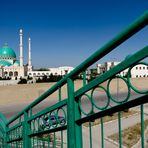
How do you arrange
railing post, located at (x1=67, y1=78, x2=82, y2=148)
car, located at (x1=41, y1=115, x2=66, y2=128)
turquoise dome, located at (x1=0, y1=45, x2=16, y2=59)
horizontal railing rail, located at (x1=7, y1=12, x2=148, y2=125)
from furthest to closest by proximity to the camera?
turquoise dome, located at (x1=0, y1=45, x2=16, y2=59) < car, located at (x1=41, y1=115, x2=66, y2=128) < railing post, located at (x1=67, y1=78, x2=82, y2=148) < horizontal railing rail, located at (x1=7, y1=12, x2=148, y2=125)

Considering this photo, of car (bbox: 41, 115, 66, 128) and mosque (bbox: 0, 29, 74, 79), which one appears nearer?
car (bbox: 41, 115, 66, 128)

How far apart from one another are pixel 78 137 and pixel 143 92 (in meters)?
0.85

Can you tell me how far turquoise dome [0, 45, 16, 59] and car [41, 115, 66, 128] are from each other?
70.5m

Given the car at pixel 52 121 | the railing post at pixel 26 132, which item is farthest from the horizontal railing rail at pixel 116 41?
the railing post at pixel 26 132

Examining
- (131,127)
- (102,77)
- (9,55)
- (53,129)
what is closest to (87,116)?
(102,77)

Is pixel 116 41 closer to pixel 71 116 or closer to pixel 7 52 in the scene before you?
pixel 71 116

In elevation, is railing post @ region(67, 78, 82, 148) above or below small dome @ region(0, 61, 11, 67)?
below

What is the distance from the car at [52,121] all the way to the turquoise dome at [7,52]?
2777 inches

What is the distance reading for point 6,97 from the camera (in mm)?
27203

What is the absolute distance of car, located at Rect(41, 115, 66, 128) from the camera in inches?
96.1

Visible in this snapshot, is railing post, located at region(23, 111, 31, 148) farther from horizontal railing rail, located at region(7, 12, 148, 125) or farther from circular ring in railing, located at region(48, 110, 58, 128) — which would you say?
horizontal railing rail, located at region(7, 12, 148, 125)

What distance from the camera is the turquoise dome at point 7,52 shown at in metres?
71.4

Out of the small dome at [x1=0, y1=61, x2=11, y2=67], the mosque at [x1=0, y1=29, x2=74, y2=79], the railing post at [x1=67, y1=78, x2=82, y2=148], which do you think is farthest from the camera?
the small dome at [x1=0, y1=61, x2=11, y2=67]

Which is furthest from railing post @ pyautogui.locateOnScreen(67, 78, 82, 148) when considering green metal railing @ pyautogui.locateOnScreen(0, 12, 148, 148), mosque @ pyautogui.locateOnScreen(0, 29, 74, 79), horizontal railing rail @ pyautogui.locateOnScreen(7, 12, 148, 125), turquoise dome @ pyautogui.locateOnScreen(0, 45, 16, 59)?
turquoise dome @ pyautogui.locateOnScreen(0, 45, 16, 59)
